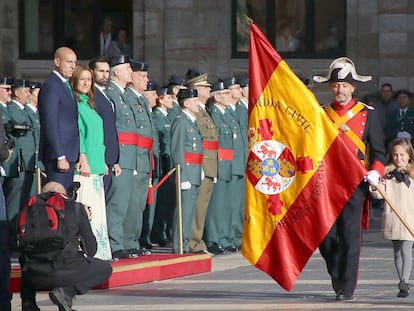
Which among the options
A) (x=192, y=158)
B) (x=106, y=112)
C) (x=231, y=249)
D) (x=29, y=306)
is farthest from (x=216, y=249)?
(x=29, y=306)

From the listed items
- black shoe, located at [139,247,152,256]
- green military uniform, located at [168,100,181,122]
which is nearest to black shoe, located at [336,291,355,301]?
black shoe, located at [139,247,152,256]

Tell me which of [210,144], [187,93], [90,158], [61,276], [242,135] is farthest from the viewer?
[242,135]

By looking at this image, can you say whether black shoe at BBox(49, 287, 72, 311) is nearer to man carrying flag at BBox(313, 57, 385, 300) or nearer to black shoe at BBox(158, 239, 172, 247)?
man carrying flag at BBox(313, 57, 385, 300)

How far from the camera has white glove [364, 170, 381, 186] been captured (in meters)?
13.9

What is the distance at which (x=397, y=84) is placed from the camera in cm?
2936

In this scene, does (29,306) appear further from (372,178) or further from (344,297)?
(372,178)

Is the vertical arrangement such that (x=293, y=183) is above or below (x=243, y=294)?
above

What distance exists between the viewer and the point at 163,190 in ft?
66.3

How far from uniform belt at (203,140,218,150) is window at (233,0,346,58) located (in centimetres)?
1016

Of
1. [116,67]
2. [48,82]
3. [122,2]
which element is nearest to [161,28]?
[122,2]

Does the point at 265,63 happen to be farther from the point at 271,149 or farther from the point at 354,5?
the point at 354,5

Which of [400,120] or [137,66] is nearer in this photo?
[137,66]

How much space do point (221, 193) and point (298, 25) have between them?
33.8 ft

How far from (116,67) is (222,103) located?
356cm
